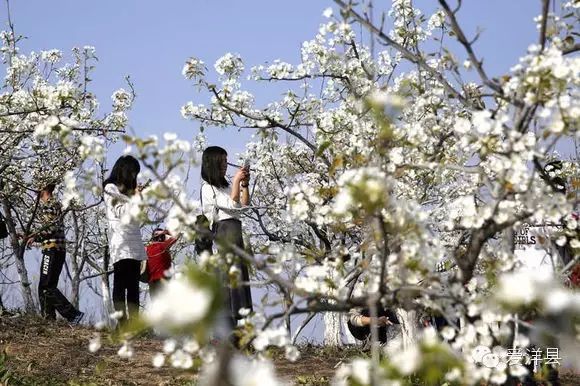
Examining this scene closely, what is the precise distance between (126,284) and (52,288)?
205 centimetres

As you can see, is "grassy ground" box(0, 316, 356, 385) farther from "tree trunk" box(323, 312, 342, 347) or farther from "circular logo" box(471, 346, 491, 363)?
"circular logo" box(471, 346, 491, 363)

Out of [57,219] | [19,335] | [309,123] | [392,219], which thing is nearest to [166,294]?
[392,219]

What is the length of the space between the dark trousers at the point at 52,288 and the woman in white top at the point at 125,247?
5.88 feet

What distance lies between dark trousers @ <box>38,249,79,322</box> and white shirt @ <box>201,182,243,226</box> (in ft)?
9.72

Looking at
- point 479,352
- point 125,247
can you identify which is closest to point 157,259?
point 125,247

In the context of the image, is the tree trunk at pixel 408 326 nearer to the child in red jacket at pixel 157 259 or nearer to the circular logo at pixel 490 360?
the circular logo at pixel 490 360

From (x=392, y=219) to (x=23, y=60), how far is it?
807cm

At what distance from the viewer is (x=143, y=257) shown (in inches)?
261

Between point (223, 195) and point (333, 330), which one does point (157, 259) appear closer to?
point (223, 195)

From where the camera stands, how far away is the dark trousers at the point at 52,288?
27.1 feet

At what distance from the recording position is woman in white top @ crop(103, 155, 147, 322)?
630cm

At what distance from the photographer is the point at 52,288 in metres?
8.34

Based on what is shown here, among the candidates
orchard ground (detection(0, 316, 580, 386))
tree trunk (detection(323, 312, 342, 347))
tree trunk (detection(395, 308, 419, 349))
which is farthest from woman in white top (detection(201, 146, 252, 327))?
tree trunk (detection(323, 312, 342, 347))

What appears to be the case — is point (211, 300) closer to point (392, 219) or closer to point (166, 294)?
point (166, 294)
